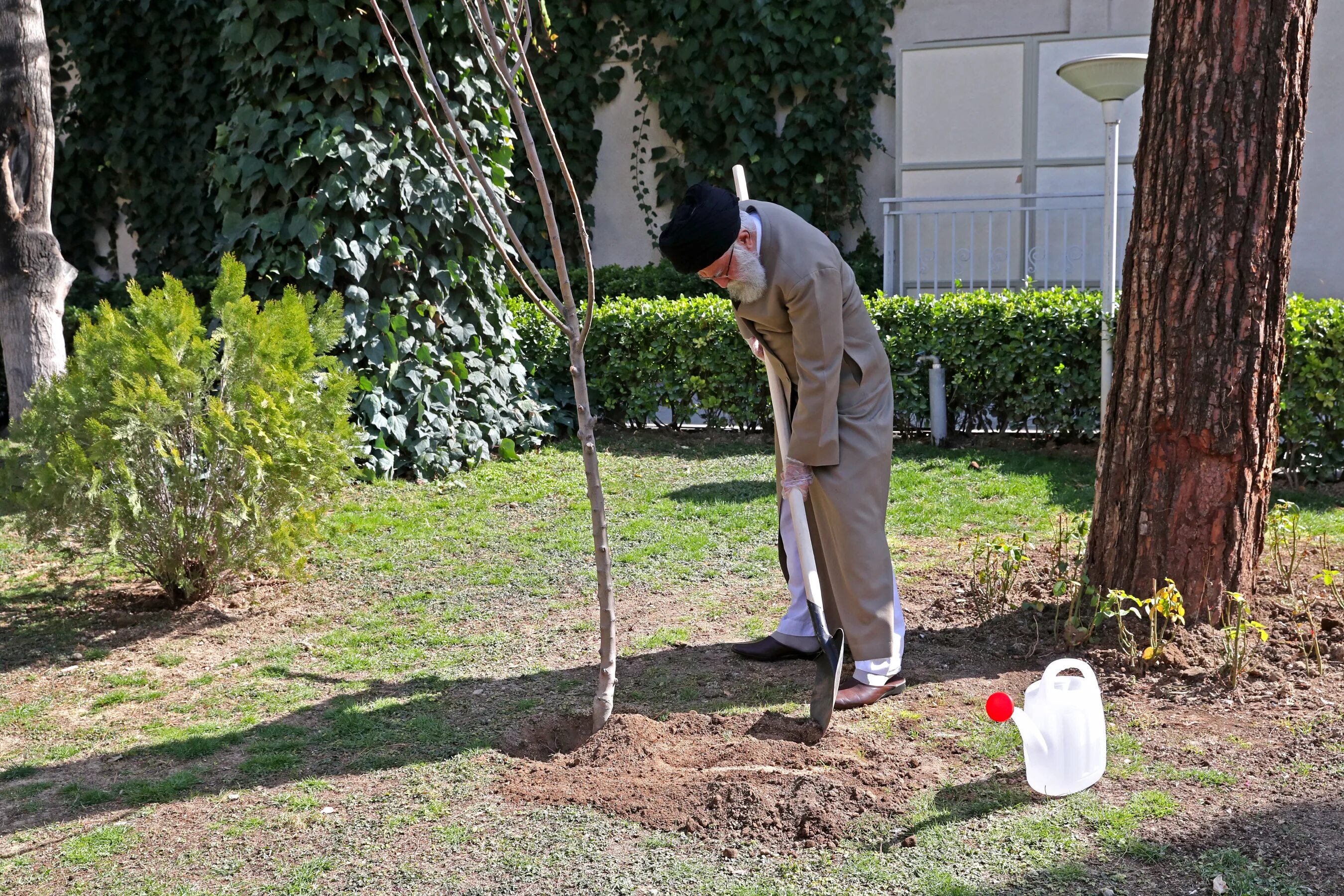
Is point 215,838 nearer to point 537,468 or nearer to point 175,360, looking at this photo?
point 175,360

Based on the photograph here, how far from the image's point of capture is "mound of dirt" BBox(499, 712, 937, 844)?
2.86 m

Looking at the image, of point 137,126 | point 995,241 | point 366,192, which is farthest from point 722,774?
point 137,126

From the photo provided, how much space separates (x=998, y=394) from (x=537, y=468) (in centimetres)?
321

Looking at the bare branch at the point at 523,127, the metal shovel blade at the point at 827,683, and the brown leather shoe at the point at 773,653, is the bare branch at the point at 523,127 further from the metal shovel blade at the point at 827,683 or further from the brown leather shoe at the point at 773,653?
the brown leather shoe at the point at 773,653

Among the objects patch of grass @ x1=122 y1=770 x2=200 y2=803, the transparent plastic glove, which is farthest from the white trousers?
patch of grass @ x1=122 y1=770 x2=200 y2=803

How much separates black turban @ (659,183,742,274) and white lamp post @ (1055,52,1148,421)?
3.36 m

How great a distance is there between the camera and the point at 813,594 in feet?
11.6

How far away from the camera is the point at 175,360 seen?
444 cm

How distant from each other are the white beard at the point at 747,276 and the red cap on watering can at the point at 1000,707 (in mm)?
1403

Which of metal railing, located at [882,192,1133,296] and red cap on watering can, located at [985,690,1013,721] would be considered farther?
metal railing, located at [882,192,1133,296]

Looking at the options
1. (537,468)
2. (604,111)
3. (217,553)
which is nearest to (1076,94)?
(604,111)

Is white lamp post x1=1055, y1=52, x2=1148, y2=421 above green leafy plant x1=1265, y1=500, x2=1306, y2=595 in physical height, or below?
above

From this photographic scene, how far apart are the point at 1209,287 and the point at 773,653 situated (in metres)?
1.97

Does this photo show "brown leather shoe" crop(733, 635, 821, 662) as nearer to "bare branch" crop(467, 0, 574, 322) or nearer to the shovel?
the shovel
